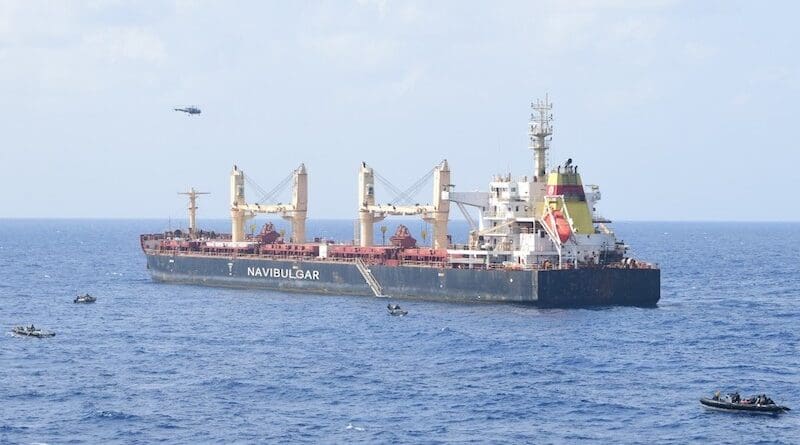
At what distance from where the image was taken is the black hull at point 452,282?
3797 inches

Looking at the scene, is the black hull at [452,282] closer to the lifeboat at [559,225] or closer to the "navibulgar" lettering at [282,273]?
the "navibulgar" lettering at [282,273]

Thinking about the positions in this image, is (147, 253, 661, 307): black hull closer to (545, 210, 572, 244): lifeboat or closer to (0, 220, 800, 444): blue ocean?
(0, 220, 800, 444): blue ocean

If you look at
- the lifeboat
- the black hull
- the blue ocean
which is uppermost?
the lifeboat

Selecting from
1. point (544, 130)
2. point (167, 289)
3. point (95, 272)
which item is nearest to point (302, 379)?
point (544, 130)

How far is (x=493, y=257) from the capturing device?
4021 inches

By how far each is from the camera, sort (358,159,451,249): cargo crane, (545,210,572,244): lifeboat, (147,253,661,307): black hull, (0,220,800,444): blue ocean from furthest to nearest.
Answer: (358,159,451,249): cargo crane
(545,210,572,244): lifeboat
(147,253,661,307): black hull
(0,220,800,444): blue ocean

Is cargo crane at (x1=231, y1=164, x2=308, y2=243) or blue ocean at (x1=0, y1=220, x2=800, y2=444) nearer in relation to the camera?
blue ocean at (x1=0, y1=220, x2=800, y2=444)

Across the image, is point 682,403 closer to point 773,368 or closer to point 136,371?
point 773,368

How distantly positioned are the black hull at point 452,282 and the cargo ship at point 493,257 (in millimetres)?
79

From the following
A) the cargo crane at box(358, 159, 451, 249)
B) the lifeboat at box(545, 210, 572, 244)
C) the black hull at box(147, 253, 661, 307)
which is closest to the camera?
the black hull at box(147, 253, 661, 307)

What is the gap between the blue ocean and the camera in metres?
56.8

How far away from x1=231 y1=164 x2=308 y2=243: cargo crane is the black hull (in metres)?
6.06

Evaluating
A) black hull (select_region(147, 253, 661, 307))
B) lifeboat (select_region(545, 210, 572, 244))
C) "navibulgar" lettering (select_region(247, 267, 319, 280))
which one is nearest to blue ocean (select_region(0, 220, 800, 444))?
black hull (select_region(147, 253, 661, 307))

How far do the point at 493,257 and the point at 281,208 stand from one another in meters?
33.2
